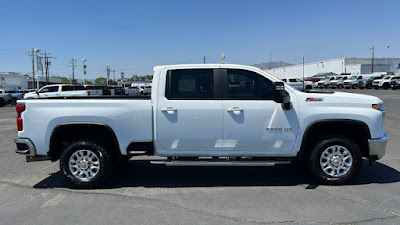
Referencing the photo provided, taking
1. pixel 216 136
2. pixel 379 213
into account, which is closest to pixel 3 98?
pixel 216 136

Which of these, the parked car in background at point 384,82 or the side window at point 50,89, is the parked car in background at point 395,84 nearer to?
the parked car in background at point 384,82

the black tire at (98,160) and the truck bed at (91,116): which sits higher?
the truck bed at (91,116)

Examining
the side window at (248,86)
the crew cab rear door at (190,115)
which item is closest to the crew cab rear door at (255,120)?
the side window at (248,86)

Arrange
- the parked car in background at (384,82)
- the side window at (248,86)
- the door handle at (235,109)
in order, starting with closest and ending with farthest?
1. the door handle at (235,109)
2. the side window at (248,86)
3. the parked car in background at (384,82)

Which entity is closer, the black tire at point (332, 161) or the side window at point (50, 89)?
the black tire at point (332, 161)

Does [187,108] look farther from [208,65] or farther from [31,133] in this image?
[31,133]

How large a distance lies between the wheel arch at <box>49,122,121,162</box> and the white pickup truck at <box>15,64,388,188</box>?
2 cm

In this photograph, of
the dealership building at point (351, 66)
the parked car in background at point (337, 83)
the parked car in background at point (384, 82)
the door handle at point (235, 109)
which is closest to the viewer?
the door handle at point (235, 109)

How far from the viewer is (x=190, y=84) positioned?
5.04 metres

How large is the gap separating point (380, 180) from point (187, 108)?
353 centimetres

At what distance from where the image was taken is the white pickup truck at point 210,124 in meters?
4.88

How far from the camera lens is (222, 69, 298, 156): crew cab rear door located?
488cm

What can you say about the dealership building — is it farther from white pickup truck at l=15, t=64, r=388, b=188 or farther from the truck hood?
white pickup truck at l=15, t=64, r=388, b=188

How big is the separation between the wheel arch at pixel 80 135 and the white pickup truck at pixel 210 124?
20 millimetres
